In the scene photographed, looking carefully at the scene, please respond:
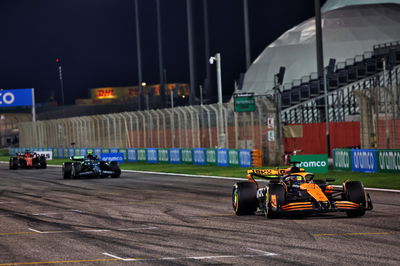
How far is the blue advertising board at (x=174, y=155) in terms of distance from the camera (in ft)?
165

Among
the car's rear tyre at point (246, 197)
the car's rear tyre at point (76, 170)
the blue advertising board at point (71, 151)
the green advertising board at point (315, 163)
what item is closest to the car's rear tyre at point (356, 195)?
the car's rear tyre at point (246, 197)

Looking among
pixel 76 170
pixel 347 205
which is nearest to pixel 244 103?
pixel 76 170

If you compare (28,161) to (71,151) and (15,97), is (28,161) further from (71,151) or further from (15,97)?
(15,97)

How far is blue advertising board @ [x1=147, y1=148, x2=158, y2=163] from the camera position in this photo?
177ft

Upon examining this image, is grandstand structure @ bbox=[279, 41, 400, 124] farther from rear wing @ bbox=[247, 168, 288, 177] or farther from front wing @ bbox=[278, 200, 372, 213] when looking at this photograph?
front wing @ bbox=[278, 200, 372, 213]

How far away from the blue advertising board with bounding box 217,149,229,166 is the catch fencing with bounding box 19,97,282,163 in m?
0.32

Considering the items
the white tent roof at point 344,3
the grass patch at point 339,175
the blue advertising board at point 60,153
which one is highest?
the white tent roof at point 344,3

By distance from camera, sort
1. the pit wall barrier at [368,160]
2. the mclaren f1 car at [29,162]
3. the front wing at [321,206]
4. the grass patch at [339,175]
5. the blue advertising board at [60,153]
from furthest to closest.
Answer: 1. the blue advertising board at [60,153]
2. the mclaren f1 car at [29,162]
3. the pit wall barrier at [368,160]
4. the grass patch at [339,175]
5. the front wing at [321,206]

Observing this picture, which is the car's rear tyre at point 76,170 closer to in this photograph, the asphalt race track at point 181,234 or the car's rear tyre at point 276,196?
the asphalt race track at point 181,234

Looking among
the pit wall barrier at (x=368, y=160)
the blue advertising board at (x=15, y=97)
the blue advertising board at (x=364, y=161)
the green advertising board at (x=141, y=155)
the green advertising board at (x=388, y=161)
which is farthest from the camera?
the blue advertising board at (x=15, y=97)

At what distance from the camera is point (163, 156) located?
5288 centimetres

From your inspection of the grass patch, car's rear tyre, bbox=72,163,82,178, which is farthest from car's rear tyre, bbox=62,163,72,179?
the grass patch

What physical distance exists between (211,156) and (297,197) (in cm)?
2881

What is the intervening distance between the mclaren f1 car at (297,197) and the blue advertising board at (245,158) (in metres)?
23.1
